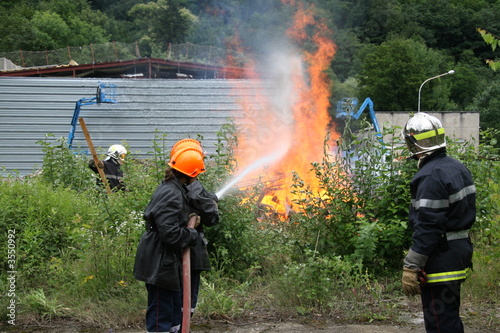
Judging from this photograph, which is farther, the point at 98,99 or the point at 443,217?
the point at 98,99

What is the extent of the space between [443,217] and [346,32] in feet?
142

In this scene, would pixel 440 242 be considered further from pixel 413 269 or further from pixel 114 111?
pixel 114 111

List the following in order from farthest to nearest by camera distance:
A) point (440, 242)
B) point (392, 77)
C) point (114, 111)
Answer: point (392, 77), point (114, 111), point (440, 242)

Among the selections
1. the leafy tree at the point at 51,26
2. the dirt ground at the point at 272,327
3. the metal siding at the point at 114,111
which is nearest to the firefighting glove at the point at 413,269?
the dirt ground at the point at 272,327

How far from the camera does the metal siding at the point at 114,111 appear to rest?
20000mm

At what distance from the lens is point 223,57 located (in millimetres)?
23188

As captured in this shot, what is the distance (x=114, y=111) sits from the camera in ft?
66.7

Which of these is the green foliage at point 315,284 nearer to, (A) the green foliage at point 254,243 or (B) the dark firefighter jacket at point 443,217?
(A) the green foliage at point 254,243

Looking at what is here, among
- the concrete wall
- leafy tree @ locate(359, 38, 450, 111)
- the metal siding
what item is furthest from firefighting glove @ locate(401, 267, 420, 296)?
leafy tree @ locate(359, 38, 450, 111)

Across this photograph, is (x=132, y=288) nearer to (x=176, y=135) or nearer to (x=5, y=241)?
(x=5, y=241)

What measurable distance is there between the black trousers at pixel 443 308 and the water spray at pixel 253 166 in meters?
3.17

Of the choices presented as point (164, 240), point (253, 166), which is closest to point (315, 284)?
point (164, 240)

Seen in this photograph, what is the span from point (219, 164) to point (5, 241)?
9.56 ft

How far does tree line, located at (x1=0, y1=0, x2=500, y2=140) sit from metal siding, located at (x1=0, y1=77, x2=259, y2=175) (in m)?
4.18
